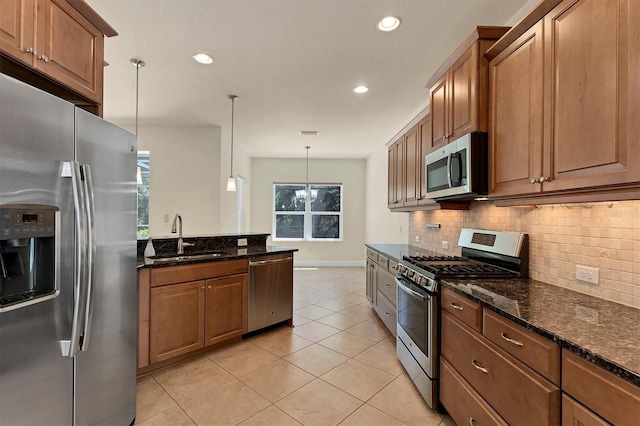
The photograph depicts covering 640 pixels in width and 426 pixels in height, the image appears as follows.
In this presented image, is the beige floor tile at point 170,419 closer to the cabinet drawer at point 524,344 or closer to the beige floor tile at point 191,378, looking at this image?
the beige floor tile at point 191,378

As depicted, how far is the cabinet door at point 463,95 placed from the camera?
1.97m

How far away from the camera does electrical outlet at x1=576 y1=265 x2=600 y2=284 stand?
60.2 inches

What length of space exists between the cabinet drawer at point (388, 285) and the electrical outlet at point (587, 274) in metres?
1.52

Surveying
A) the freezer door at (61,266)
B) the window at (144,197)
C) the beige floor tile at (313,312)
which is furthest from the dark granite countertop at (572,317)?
the window at (144,197)

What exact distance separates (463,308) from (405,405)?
3.05ft

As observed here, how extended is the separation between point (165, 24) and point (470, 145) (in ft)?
7.86

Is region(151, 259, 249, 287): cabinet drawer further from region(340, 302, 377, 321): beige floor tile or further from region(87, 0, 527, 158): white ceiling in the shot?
region(87, 0, 527, 158): white ceiling

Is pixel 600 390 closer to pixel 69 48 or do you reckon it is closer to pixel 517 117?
pixel 517 117

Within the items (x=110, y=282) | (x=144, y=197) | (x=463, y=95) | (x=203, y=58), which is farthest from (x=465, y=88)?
(x=144, y=197)

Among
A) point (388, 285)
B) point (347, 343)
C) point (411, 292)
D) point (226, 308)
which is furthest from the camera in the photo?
point (388, 285)

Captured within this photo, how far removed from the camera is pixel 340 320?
12.3ft

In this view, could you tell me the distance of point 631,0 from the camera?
1094 mm

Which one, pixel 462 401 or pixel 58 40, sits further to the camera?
pixel 462 401

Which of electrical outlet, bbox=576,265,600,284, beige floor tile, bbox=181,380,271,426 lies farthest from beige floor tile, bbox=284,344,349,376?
electrical outlet, bbox=576,265,600,284
